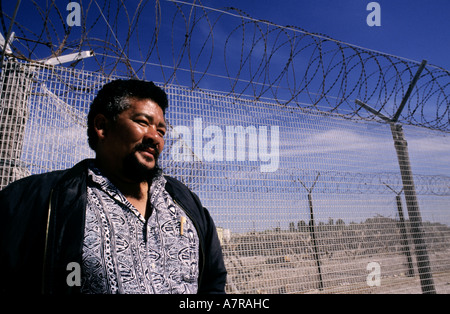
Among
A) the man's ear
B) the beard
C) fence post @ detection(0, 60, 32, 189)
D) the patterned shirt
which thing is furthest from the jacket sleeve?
fence post @ detection(0, 60, 32, 189)

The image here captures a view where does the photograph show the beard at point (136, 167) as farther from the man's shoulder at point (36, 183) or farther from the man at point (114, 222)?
the man's shoulder at point (36, 183)

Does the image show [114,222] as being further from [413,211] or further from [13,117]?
[413,211]

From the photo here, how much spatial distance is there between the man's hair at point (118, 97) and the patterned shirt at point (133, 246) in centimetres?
35

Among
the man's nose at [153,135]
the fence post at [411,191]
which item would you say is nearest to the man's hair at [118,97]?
the man's nose at [153,135]

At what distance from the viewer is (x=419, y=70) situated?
217 inches

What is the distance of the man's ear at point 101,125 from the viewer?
5.79 feet

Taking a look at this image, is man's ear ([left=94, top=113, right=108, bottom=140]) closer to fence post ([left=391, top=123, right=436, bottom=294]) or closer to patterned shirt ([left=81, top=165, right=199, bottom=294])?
patterned shirt ([left=81, top=165, right=199, bottom=294])

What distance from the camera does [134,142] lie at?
1675 mm

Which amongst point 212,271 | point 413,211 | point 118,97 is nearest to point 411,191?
point 413,211

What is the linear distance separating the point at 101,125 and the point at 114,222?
0.66 m

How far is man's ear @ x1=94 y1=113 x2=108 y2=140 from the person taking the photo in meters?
1.76
